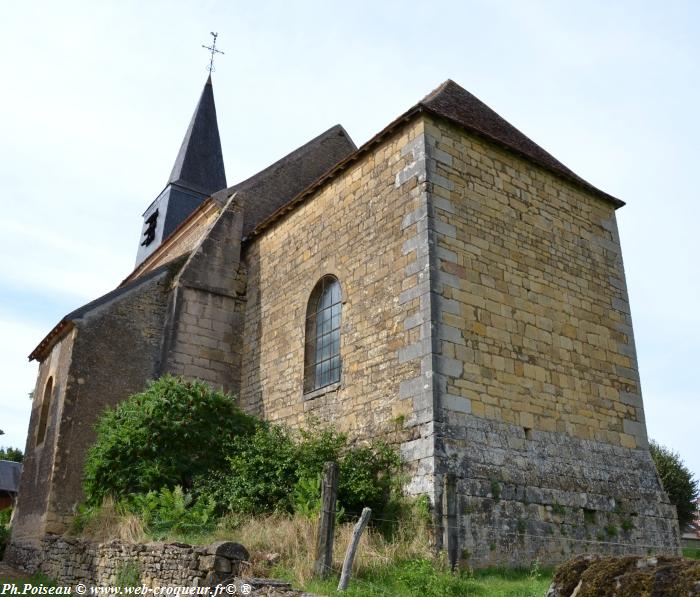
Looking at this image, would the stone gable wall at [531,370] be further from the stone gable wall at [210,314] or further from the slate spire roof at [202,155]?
the slate spire roof at [202,155]

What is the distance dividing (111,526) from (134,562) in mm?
1361

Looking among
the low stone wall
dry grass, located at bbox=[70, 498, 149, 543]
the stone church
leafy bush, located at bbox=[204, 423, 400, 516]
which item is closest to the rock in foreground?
the low stone wall

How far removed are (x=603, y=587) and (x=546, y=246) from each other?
749 cm

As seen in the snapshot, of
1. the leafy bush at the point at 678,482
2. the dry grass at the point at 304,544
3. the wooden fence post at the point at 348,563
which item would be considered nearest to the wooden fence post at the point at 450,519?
the dry grass at the point at 304,544

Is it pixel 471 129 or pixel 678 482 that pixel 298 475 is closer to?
pixel 471 129

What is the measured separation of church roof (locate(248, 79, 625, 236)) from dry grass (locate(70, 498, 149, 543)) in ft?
18.7

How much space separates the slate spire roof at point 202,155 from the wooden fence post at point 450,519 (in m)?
17.1

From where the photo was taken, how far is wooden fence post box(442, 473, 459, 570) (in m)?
7.19

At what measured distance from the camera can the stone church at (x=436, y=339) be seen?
8.12 m

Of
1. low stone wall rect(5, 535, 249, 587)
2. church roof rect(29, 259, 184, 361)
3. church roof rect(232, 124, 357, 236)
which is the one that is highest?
church roof rect(232, 124, 357, 236)

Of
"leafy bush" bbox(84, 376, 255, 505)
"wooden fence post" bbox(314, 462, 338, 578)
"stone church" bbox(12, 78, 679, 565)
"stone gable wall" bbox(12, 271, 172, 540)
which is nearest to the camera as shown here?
"wooden fence post" bbox(314, 462, 338, 578)

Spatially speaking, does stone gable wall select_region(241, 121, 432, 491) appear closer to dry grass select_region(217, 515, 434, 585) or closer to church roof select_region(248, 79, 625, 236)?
church roof select_region(248, 79, 625, 236)

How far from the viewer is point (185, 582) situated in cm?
668

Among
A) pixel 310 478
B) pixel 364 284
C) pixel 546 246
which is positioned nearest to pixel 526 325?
pixel 546 246
